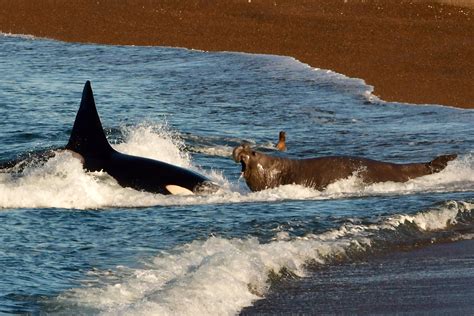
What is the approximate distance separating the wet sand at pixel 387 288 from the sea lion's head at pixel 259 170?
3814 mm

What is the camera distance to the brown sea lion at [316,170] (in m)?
15.7

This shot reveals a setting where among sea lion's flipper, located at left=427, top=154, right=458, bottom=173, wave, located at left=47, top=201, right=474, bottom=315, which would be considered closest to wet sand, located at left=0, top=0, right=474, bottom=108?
sea lion's flipper, located at left=427, top=154, right=458, bottom=173

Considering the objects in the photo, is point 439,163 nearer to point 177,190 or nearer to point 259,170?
point 259,170

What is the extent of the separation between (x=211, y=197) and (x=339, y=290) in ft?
16.1

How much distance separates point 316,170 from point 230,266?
566 cm

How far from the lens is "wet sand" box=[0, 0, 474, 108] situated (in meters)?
30.5

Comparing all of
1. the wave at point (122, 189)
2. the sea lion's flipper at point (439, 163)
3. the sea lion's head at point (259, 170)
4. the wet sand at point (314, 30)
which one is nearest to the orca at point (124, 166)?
the wave at point (122, 189)

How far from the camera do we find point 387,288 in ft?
34.5

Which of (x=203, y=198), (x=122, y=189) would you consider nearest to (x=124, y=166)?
(x=122, y=189)

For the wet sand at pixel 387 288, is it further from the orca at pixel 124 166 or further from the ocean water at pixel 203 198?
the orca at pixel 124 166

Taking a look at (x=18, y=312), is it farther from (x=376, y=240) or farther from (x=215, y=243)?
(x=376, y=240)

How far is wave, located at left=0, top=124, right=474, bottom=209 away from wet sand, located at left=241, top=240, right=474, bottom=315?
3.54 m

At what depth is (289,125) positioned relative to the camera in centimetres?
2273

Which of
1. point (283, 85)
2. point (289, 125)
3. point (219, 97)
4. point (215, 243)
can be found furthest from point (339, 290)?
point (283, 85)
